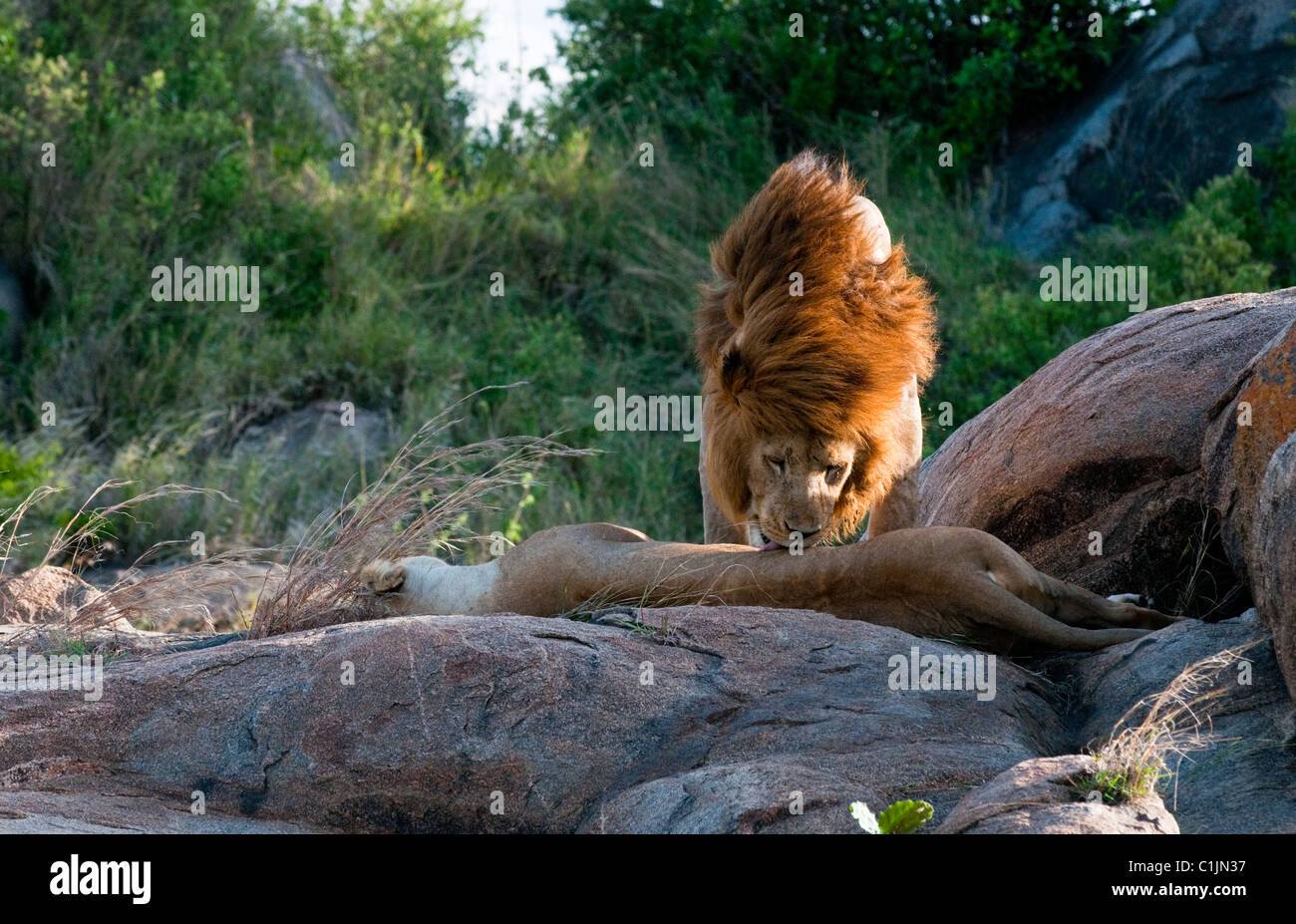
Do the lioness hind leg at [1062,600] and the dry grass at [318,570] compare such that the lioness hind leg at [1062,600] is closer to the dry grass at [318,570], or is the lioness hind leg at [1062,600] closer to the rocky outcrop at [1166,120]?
the dry grass at [318,570]

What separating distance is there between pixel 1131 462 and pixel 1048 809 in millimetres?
3188

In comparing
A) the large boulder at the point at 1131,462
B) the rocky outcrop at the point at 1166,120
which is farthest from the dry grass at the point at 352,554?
→ the rocky outcrop at the point at 1166,120

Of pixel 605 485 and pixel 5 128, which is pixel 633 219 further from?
pixel 5 128

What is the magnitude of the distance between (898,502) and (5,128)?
43.7ft

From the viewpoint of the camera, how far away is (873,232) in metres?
6.16

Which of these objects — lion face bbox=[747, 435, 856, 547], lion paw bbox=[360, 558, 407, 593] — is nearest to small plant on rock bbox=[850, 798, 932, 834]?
lion face bbox=[747, 435, 856, 547]

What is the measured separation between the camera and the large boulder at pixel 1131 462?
21.3ft

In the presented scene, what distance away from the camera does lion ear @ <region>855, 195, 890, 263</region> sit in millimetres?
6102

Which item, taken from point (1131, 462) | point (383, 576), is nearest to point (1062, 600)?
point (1131, 462)

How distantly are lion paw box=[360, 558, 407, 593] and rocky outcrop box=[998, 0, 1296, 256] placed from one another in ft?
40.4

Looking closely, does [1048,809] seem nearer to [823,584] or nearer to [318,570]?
[823,584]

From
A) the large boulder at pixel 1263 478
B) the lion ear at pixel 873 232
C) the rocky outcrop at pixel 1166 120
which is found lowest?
the large boulder at pixel 1263 478

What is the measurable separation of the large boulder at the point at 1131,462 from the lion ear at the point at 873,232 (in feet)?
4.30
